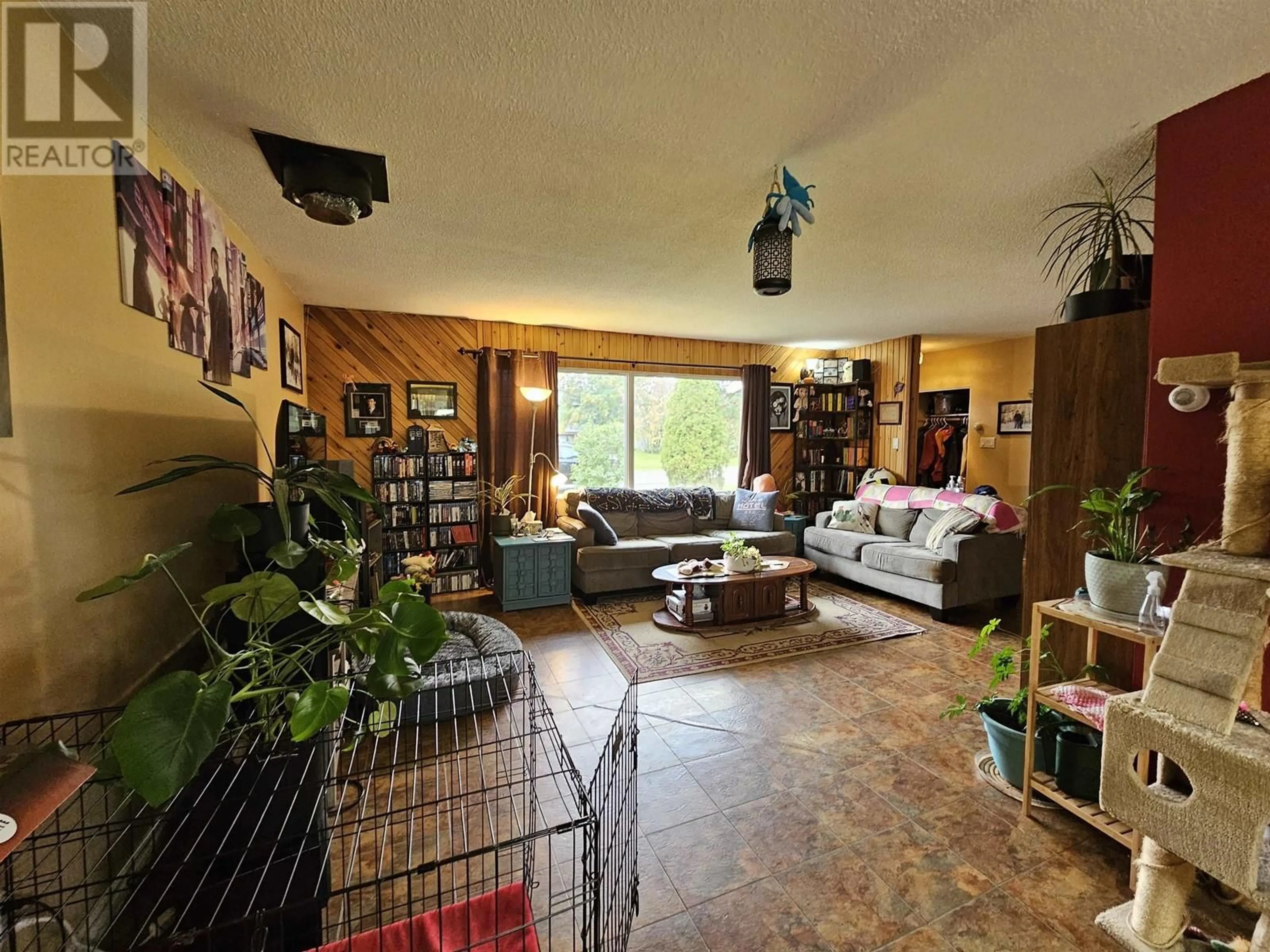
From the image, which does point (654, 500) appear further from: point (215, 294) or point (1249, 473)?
point (1249, 473)

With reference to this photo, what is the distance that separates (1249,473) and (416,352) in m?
5.07

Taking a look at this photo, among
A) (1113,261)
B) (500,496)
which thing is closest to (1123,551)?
(1113,261)

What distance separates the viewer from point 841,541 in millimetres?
5051

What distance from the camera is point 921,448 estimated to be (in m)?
6.60

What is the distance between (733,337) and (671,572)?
295 centimetres

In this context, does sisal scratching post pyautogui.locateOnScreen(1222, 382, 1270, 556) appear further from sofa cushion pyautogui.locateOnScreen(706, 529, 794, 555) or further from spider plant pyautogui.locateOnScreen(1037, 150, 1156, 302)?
sofa cushion pyautogui.locateOnScreen(706, 529, 794, 555)

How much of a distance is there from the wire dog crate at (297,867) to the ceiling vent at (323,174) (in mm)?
1753

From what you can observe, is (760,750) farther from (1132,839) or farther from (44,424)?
(44,424)

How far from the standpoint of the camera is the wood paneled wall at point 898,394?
5676 mm

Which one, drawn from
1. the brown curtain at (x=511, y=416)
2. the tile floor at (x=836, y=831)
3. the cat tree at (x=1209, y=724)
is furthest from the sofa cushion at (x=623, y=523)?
the cat tree at (x=1209, y=724)

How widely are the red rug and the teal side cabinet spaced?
293cm

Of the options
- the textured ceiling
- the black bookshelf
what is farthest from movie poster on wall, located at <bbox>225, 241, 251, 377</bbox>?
the black bookshelf

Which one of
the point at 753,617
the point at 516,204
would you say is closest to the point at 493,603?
the point at 753,617

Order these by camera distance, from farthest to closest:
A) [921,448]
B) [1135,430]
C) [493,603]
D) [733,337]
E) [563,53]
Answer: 1. [921,448]
2. [733,337]
3. [493,603]
4. [1135,430]
5. [563,53]
